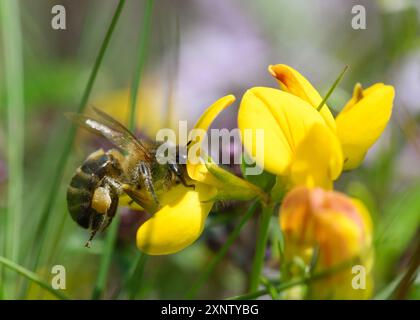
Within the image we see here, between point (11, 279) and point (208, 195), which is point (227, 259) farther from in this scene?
point (208, 195)

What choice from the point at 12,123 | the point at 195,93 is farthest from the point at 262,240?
the point at 195,93

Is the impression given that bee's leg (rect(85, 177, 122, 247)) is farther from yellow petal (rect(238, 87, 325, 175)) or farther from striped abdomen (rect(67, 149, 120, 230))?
yellow petal (rect(238, 87, 325, 175))

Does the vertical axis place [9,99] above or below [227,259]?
above

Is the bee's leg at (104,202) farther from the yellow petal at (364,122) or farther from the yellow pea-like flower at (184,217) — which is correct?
the yellow petal at (364,122)

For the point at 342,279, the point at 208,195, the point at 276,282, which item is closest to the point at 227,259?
the point at 276,282

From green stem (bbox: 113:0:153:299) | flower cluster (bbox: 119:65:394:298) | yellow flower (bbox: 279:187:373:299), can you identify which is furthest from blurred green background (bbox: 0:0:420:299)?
yellow flower (bbox: 279:187:373:299)

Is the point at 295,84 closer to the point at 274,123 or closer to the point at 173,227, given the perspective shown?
the point at 274,123

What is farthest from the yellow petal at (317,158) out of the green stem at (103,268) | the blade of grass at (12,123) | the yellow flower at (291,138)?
the blade of grass at (12,123)
